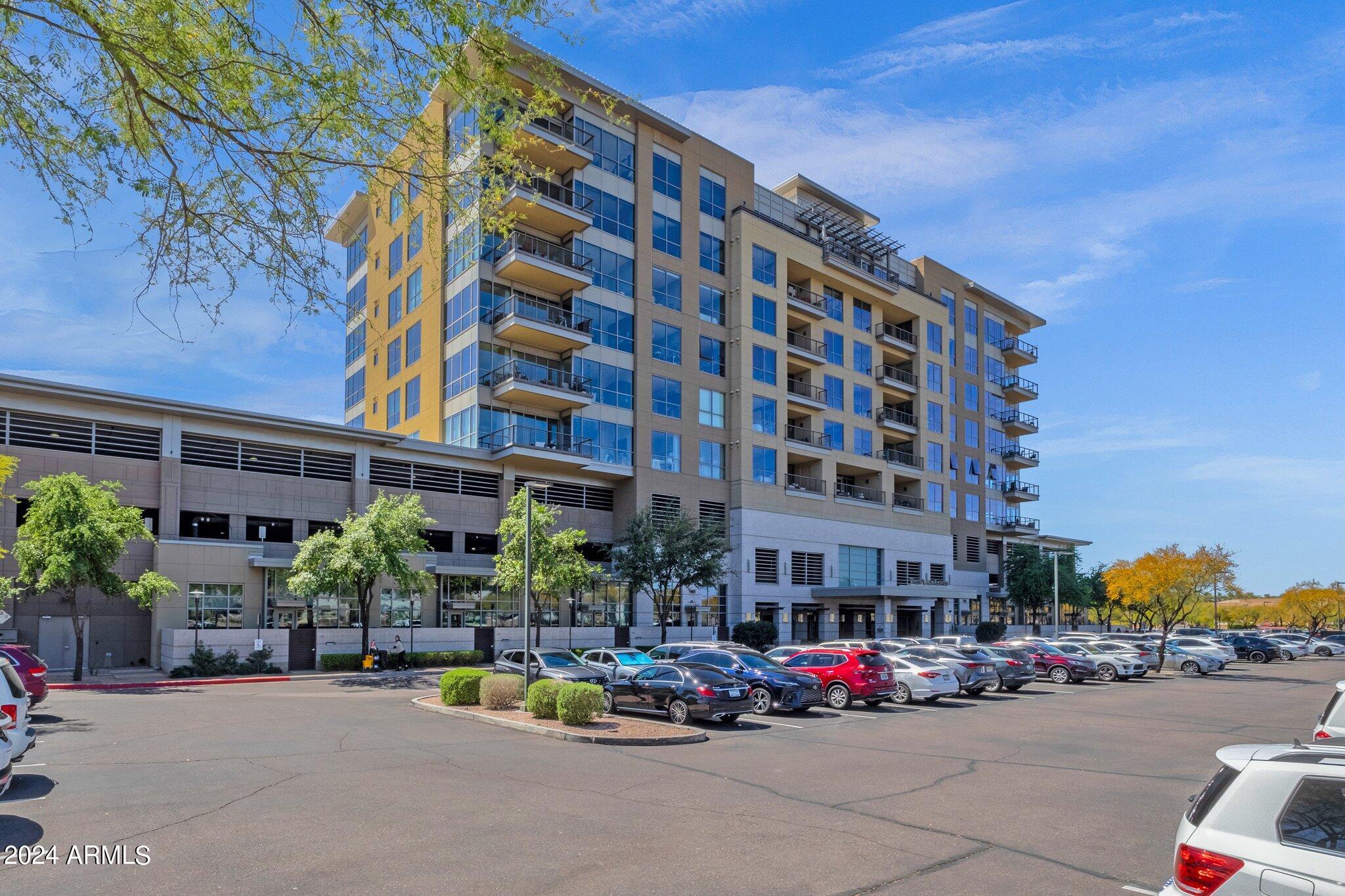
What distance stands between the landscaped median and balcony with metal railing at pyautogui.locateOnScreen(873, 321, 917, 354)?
45515mm

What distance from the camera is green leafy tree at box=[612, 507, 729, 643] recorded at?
137 feet

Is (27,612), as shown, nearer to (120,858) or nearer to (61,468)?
(61,468)

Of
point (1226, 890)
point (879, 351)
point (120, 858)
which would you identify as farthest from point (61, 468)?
point (879, 351)

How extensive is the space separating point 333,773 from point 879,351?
54186 mm

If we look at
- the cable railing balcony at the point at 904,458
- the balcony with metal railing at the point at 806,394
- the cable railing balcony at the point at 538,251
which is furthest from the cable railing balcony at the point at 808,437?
the cable railing balcony at the point at 538,251

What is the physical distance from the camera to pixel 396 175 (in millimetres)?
9656

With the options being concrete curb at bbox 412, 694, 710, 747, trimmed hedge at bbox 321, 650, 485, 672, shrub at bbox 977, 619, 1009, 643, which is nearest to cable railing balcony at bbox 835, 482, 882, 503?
shrub at bbox 977, 619, 1009, 643

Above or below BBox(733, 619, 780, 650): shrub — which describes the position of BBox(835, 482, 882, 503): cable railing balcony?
above

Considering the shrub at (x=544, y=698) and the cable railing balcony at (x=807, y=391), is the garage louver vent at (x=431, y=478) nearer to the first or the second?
the cable railing balcony at (x=807, y=391)

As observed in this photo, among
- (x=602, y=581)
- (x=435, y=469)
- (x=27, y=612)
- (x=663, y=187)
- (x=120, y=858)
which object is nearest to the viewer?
(x=120, y=858)

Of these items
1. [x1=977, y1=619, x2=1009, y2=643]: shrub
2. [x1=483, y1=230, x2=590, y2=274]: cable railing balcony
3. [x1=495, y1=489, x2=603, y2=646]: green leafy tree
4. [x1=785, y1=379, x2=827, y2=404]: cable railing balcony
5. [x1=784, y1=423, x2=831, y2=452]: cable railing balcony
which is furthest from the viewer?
[x1=977, y1=619, x2=1009, y2=643]: shrub

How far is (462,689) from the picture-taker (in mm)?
22094

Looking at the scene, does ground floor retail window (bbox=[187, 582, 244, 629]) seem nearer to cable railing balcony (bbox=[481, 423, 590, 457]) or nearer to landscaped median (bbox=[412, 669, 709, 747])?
cable railing balcony (bbox=[481, 423, 590, 457])

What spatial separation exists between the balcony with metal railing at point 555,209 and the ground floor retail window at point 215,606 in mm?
20693
